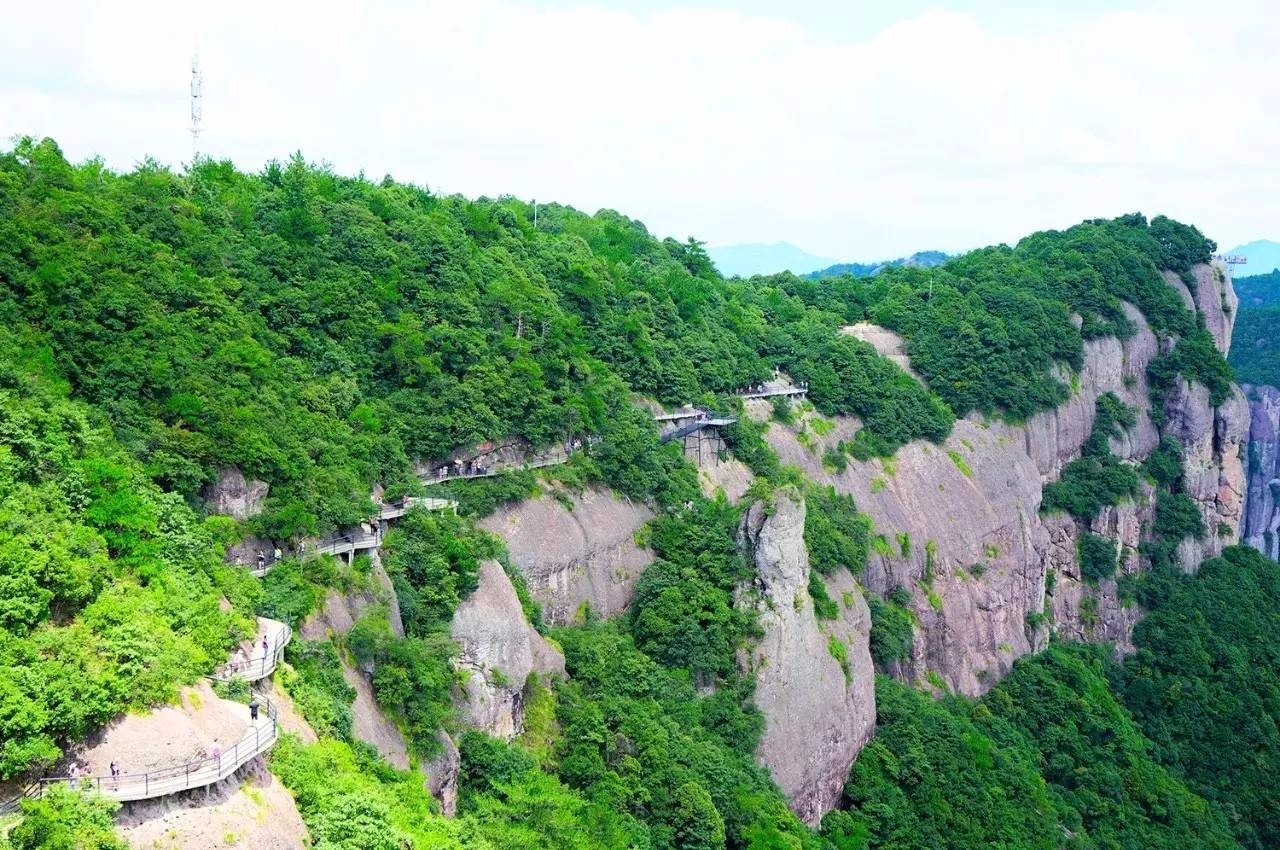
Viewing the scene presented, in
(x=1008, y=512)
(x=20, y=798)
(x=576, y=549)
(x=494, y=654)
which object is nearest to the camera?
(x=20, y=798)

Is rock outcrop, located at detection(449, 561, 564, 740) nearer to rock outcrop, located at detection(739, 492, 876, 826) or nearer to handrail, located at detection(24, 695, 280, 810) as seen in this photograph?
rock outcrop, located at detection(739, 492, 876, 826)

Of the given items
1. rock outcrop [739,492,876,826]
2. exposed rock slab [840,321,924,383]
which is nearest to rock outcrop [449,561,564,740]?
rock outcrop [739,492,876,826]

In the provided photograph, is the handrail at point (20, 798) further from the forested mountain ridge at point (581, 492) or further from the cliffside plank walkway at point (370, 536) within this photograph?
the cliffside plank walkway at point (370, 536)

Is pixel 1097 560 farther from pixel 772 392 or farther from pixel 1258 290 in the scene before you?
pixel 1258 290

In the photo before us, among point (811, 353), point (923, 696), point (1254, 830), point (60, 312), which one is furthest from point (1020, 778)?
point (60, 312)

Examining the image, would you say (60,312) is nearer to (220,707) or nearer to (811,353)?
(220,707)

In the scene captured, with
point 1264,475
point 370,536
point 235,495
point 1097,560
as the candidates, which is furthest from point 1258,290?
point 235,495

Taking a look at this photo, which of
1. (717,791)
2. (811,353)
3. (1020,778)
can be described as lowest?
(1020,778)
